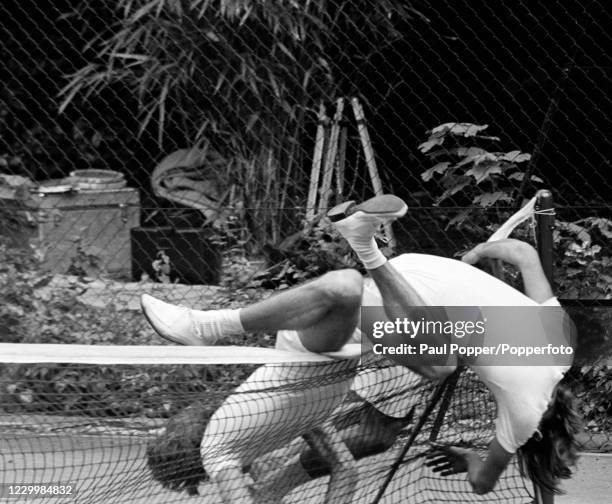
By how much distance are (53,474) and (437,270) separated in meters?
Answer: 1.53

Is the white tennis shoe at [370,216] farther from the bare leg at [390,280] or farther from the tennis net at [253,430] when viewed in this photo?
the tennis net at [253,430]

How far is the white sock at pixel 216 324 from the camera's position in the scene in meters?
3.73

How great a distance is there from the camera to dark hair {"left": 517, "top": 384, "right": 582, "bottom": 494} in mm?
3705

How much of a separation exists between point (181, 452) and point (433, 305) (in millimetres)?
881

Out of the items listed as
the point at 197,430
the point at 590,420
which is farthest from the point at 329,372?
the point at 590,420

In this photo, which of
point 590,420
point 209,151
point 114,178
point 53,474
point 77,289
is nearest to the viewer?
point 53,474

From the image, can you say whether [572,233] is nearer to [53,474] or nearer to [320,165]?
[320,165]

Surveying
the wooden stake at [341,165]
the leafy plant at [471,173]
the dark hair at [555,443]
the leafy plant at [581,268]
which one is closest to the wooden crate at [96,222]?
the wooden stake at [341,165]

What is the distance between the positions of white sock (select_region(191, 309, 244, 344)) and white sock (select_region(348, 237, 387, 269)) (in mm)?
445

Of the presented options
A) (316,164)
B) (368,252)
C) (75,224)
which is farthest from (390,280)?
(75,224)

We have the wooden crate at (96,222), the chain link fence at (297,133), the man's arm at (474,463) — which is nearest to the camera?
the man's arm at (474,463)

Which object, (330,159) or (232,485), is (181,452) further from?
(330,159)

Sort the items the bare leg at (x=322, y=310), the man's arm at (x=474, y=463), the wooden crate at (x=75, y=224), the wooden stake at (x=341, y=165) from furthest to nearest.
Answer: the wooden stake at (x=341, y=165), the wooden crate at (x=75, y=224), the man's arm at (x=474, y=463), the bare leg at (x=322, y=310)

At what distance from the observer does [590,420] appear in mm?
4930
